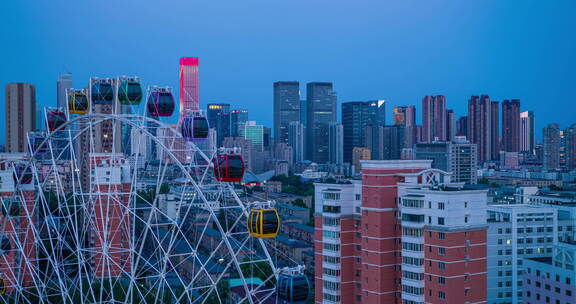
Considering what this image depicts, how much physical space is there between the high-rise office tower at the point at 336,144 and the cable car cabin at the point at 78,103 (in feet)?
444

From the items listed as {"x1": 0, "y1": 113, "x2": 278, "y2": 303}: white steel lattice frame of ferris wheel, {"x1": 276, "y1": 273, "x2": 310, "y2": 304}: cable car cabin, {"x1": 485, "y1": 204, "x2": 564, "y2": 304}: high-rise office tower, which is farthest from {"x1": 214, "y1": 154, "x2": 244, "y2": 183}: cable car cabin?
{"x1": 485, "y1": 204, "x2": 564, "y2": 304}: high-rise office tower

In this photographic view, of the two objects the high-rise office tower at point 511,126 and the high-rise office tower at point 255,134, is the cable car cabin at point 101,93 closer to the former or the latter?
the high-rise office tower at point 255,134

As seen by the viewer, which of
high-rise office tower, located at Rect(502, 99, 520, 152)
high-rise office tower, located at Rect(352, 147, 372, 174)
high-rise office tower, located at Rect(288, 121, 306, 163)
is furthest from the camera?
high-rise office tower, located at Rect(288, 121, 306, 163)

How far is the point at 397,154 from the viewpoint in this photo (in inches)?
5586

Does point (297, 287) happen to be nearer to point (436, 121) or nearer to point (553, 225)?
point (553, 225)

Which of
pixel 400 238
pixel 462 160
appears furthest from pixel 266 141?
pixel 400 238

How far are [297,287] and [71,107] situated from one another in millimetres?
9727

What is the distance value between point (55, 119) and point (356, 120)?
140 meters

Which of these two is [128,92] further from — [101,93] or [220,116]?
[220,116]

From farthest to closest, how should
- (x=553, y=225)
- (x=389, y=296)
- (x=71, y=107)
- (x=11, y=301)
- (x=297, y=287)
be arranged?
(x=553, y=225), (x=11, y=301), (x=389, y=296), (x=71, y=107), (x=297, y=287)

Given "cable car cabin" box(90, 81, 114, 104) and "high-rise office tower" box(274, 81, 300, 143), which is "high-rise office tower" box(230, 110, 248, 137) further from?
"cable car cabin" box(90, 81, 114, 104)

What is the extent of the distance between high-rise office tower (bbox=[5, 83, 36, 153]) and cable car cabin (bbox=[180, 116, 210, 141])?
5790cm

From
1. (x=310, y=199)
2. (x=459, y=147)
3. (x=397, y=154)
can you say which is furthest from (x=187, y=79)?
(x=397, y=154)

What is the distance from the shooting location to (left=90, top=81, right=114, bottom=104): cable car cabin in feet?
67.4
